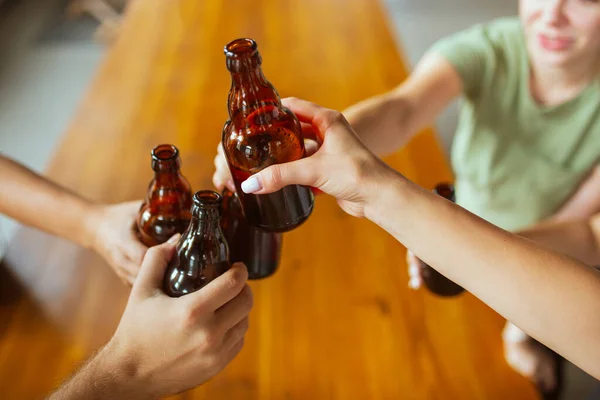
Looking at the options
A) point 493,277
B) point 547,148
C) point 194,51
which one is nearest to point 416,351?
point 493,277

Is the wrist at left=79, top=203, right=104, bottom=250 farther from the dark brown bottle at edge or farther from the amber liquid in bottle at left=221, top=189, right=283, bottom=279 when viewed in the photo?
the dark brown bottle at edge

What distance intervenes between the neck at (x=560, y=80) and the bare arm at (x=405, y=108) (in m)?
0.16

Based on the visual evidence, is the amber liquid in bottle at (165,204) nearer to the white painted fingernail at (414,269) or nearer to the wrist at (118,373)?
the wrist at (118,373)

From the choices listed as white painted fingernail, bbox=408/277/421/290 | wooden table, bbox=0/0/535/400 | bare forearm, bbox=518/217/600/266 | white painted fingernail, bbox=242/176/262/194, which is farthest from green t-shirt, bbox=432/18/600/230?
white painted fingernail, bbox=242/176/262/194

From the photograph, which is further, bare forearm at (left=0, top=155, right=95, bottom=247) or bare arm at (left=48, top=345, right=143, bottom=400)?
bare forearm at (left=0, top=155, right=95, bottom=247)

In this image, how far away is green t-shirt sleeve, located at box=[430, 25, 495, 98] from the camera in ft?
3.77

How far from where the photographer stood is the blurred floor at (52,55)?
7.99 feet

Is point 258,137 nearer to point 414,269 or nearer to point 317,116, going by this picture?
point 317,116

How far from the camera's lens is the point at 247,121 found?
0.66 meters

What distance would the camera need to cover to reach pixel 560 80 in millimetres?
1152

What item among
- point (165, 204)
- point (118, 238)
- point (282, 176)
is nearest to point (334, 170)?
point (282, 176)

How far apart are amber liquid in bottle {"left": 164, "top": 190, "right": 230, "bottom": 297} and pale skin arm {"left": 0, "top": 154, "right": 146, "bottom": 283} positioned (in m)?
0.20

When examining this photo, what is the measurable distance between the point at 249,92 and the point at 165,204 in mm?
242

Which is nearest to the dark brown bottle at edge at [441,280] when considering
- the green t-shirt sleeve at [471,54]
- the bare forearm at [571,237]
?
the bare forearm at [571,237]
